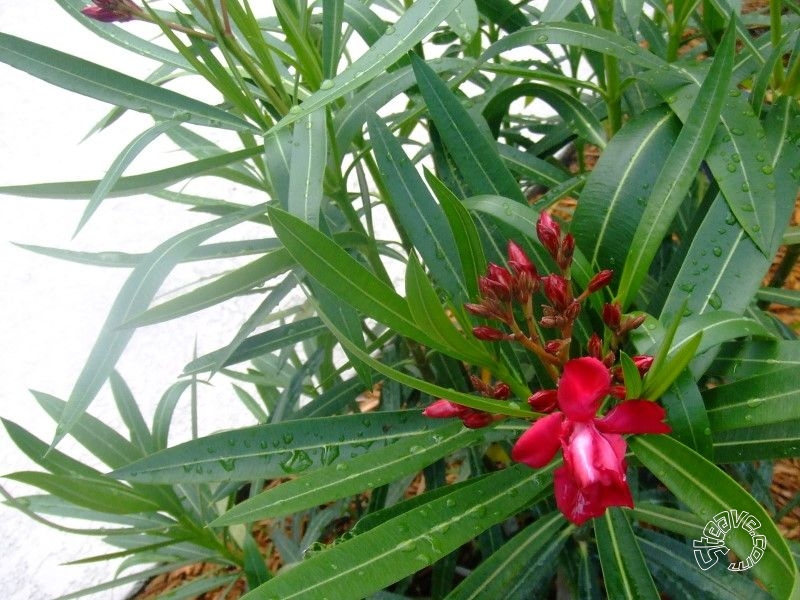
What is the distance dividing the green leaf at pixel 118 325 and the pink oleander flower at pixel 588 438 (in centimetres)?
33

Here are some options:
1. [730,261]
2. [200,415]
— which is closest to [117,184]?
[730,261]

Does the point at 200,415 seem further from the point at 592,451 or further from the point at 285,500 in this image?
the point at 592,451

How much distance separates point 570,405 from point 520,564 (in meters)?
0.28

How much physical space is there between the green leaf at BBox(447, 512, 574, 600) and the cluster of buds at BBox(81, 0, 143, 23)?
1.88ft

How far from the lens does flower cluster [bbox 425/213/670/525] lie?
407 millimetres

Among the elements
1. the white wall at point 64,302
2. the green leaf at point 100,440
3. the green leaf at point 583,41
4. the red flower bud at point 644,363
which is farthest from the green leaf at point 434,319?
the white wall at point 64,302

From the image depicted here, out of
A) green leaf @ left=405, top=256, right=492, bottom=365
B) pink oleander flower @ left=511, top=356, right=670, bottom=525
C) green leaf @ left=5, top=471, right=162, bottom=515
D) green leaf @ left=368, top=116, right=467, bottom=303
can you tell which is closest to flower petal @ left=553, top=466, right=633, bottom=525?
pink oleander flower @ left=511, top=356, right=670, bottom=525

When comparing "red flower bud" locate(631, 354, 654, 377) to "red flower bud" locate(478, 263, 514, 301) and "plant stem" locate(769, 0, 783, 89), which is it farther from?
"plant stem" locate(769, 0, 783, 89)

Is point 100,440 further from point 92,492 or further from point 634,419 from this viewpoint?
point 634,419

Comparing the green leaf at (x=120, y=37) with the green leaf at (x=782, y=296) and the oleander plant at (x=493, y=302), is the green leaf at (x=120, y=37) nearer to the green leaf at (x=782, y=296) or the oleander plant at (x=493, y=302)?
the oleander plant at (x=493, y=302)

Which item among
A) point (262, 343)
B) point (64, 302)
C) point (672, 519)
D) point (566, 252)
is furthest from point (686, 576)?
point (64, 302)

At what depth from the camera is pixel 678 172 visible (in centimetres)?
54

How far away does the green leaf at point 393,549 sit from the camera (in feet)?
1.40

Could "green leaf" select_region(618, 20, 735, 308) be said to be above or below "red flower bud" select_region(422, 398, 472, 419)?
above
